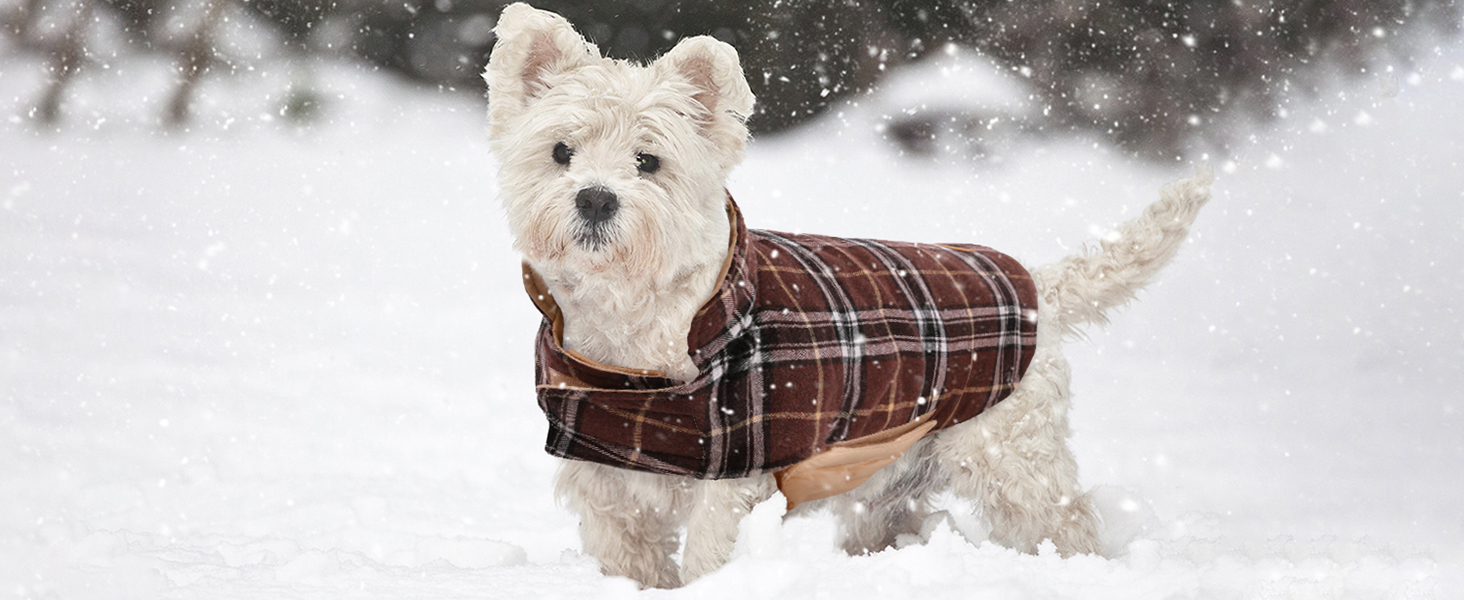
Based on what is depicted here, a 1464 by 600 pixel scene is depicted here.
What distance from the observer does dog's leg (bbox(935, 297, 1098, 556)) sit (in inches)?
124

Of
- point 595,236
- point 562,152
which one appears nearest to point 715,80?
point 562,152

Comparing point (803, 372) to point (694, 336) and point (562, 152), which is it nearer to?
point (694, 336)

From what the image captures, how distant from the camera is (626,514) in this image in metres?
2.93

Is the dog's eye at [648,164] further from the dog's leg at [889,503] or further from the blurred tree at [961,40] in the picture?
the blurred tree at [961,40]

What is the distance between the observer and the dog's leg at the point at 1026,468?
3141 millimetres

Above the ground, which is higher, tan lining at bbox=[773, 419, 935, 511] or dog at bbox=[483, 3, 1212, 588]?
dog at bbox=[483, 3, 1212, 588]

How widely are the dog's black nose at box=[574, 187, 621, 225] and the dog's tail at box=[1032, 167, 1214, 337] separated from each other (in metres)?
1.78

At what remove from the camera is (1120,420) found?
565 cm

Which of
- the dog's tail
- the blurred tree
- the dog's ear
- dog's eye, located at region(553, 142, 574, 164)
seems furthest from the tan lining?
the blurred tree

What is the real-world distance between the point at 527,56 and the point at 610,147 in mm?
412

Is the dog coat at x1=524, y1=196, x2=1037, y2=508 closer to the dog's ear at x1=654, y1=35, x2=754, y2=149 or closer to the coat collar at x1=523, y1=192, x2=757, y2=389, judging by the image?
the coat collar at x1=523, y1=192, x2=757, y2=389

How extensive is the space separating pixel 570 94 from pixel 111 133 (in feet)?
29.9

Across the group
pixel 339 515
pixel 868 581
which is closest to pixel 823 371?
pixel 868 581

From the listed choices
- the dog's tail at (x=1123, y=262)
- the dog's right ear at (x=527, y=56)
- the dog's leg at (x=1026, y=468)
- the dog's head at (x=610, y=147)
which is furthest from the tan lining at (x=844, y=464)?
the dog's right ear at (x=527, y=56)
